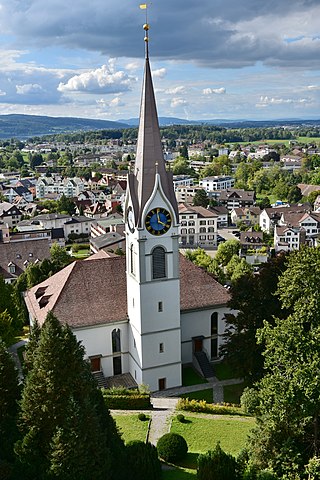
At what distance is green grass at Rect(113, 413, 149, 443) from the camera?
1383 inches

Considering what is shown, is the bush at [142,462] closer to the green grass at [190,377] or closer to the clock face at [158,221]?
the green grass at [190,377]

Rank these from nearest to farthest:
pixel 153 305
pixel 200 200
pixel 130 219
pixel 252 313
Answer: pixel 252 313
pixel 130 219
pixel 153 305
pixel 200 200

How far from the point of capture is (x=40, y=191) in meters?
196

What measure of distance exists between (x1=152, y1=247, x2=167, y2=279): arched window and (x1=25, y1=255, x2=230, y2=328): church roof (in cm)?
598

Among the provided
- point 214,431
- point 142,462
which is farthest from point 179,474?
point 214,431

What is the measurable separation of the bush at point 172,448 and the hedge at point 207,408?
672cm

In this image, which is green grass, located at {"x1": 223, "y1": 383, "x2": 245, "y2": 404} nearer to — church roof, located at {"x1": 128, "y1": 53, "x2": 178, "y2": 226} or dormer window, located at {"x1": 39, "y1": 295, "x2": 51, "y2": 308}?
church roof, located at {"x1": 128, "y1": 53, "x2": 178, "y2": 226}

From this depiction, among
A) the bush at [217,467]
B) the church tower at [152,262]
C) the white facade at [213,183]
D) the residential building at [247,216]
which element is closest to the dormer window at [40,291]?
the church tower at [152,262]

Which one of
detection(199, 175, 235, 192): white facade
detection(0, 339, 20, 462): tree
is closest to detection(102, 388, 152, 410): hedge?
detection(0, 339, 20, 462): tree

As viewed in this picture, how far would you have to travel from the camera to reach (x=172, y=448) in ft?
103

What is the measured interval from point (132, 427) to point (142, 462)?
353 inches

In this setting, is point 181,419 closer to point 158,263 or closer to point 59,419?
point 158,263

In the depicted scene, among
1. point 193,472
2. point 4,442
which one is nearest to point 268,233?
point 193,472

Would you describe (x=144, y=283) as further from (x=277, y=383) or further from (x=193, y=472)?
(x=277, y=383)
